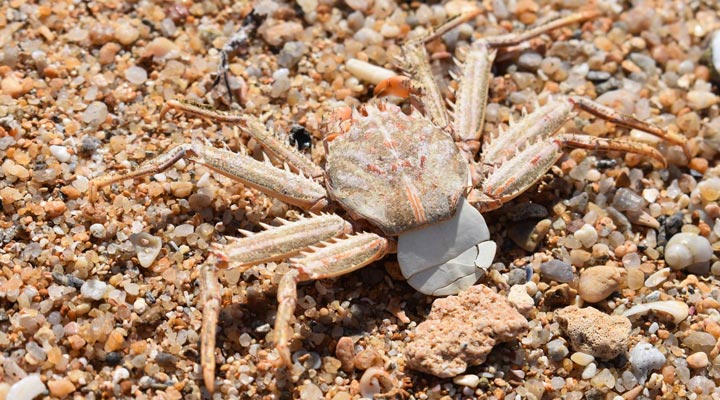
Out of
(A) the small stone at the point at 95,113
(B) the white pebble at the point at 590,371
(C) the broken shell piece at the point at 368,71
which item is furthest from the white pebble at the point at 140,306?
(B) the white pebble at the point at 590,371

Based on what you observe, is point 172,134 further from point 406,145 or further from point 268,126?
point 406,145

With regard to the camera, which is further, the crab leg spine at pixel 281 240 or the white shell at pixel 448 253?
the white shell at pixel 448 253

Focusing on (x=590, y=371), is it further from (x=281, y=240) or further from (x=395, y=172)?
(x=281, y=240)

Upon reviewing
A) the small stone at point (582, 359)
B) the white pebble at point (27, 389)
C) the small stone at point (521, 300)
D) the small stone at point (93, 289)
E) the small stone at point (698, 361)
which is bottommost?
the small stone at point (698, 361)

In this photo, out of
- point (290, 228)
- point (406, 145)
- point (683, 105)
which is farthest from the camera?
point (683, 105)

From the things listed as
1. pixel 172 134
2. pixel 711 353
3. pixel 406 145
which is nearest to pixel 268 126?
pixel 172 134

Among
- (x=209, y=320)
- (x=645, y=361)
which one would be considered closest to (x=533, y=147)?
(x=645, y=361)

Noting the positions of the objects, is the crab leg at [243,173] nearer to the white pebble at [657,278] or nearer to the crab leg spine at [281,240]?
the crab leg spine at [281,240]
